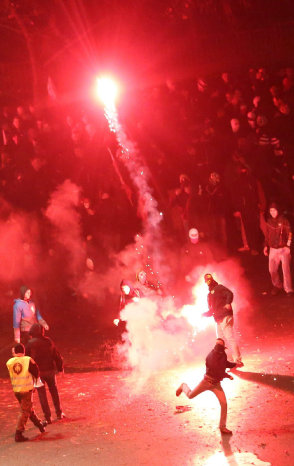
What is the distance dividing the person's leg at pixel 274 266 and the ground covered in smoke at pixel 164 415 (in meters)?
2.30

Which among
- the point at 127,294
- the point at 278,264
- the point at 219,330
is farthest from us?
the point at 278,264

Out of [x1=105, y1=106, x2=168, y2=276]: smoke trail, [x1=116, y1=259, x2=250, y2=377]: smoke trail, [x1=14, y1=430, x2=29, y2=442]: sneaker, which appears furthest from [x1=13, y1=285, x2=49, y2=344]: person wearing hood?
[x1=105, y1=106, x2=168, y2=276]: smoke trail

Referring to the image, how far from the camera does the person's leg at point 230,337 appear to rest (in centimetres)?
1188

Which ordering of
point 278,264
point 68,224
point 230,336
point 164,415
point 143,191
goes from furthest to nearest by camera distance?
point 68,224
point 143,191
point 278,264
point 230,336
point 164,415

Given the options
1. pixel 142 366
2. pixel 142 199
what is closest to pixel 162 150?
pixel 142 199

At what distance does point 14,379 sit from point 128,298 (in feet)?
14.8

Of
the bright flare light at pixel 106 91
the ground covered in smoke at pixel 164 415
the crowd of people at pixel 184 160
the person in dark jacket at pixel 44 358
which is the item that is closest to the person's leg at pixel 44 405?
the person in dark jacket at pixel 44 358

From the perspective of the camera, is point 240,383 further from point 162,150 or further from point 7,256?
point 7,256

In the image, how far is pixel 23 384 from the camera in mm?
9430

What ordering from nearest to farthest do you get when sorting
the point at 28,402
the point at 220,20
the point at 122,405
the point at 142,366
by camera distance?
the point at 28,402 → the point at 122,405 → the point at 142,366 → the point at 220,20

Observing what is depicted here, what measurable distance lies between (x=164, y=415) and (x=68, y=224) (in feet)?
34.4

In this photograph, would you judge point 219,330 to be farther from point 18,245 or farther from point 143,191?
point 18,245

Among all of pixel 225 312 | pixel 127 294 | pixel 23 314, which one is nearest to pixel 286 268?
pixel 127 294

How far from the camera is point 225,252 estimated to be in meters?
17.6
